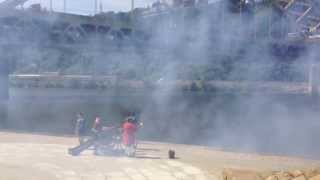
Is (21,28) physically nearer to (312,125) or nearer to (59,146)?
(59,146)

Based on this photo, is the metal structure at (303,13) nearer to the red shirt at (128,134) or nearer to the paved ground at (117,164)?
the paved ground at (117,164)

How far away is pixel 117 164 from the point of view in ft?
31.2

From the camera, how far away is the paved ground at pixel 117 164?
28.2 feet

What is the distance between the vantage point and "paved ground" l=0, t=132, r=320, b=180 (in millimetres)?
8594

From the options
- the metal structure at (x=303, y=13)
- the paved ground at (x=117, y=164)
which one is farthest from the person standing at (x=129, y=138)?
the metal structure at (x=303, y=13)

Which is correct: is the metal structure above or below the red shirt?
above

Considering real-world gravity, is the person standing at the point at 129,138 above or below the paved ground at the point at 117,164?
above

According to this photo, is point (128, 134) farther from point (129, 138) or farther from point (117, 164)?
point (117, 164)

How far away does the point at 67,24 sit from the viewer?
778 inches

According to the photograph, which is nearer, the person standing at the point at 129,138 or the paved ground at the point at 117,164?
the paved ground at the point at 117,164

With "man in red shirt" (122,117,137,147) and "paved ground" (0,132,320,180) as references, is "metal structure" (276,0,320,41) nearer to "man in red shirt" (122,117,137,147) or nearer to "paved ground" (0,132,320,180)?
"paved ground" (0,132,320,180)

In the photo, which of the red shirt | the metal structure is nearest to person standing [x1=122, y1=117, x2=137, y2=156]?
the red shirt

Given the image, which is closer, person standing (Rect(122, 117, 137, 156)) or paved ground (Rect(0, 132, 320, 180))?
paved ground (Rect(0, 132, 320, 180))

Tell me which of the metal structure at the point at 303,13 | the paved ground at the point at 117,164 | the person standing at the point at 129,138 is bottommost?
the paved ground at the point at 117,164
